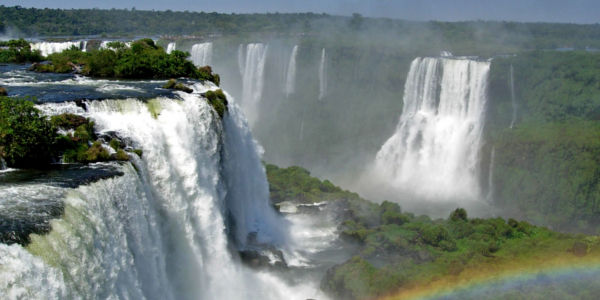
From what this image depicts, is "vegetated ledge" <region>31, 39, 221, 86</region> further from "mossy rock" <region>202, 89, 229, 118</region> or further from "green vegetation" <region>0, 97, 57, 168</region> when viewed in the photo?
"green vegetation" <region>0, 97, 57, 168</region>

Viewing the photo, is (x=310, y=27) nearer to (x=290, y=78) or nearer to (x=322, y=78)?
(x=290, y=78)

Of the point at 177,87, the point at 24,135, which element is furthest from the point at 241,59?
the point at 24,135

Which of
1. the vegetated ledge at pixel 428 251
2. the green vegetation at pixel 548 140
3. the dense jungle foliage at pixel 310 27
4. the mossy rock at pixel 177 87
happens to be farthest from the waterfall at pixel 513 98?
the mossy rock at pixel 177 87

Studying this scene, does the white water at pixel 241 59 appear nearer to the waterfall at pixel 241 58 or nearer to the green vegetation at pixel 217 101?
the waterfall at pixel 241 58

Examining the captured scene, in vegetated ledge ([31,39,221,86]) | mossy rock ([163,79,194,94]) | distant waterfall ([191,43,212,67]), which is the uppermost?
distant waterfall ([191,43,212,67])

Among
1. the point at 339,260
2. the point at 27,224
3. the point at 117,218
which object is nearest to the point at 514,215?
the point at 339,260

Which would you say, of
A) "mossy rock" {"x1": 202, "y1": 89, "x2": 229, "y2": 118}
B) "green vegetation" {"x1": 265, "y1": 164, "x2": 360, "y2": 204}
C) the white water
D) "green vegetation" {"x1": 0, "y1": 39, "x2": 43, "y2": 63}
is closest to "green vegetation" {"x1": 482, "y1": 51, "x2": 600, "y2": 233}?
"green vegetation" {"x1": 265, "y1": 164, "x2": 360, "y2": 204}
